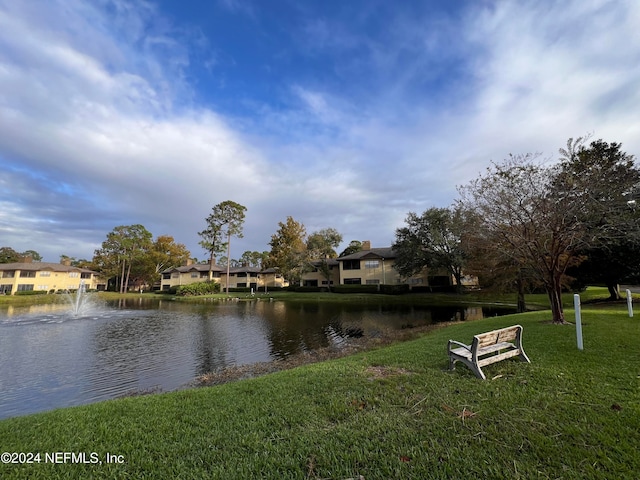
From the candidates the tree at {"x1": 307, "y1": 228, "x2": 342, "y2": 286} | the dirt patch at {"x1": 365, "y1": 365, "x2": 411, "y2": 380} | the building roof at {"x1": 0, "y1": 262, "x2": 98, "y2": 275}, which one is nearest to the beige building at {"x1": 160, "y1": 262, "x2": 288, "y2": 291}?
the tree at {"x1": 307, "y1": 228, "x2": 342, "y2": 286}

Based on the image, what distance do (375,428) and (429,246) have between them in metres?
38.4

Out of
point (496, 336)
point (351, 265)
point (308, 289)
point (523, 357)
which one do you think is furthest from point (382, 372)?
point (308, 289)

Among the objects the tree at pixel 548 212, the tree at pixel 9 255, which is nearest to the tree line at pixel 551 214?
the tree at pixel 548 212

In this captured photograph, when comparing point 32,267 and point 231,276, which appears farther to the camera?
point 231,276

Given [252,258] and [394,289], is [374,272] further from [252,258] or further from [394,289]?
[252,258]

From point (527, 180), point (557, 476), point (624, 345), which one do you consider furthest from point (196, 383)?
point (527, 180)

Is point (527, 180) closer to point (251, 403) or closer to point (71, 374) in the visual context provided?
point (251, 403)

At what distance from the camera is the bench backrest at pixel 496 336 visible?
5.82 m

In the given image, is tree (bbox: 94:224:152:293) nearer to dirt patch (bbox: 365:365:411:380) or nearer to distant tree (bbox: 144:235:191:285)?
distant tree (bbox: 144:235:191:285)

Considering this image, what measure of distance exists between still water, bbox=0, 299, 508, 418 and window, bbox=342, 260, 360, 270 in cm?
2464

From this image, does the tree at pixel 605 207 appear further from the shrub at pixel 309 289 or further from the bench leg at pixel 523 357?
the shrub at pixel 309 289

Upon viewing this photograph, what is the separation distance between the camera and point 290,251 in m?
49.5

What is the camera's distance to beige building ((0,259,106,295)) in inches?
2126

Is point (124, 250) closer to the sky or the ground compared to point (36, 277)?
closer to the sky
